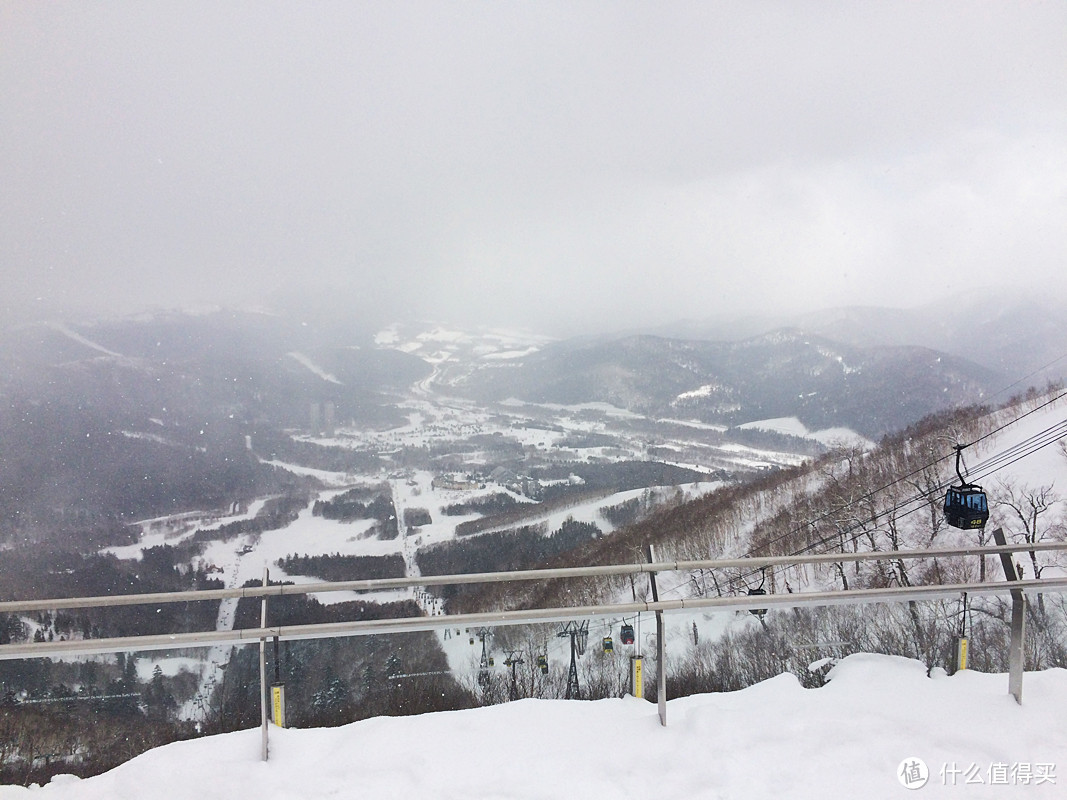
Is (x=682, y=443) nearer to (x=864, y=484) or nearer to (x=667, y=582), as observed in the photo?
(x=864, y=484)

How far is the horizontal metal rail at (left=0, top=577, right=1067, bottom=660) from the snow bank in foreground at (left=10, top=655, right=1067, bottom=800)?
597mm

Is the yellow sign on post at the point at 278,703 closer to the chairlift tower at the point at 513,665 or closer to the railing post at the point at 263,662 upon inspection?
the railing post at the point at 263,662

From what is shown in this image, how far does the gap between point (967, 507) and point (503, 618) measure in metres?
13.4

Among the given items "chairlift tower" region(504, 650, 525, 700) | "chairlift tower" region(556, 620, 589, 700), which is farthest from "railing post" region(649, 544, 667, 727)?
"chairlift tower" region(504, 650, 525, 700)

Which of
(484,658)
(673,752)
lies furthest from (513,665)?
(673,752)

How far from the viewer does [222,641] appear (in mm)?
3732

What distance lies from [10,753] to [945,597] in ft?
21.2

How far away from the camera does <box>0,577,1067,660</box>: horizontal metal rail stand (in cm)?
372

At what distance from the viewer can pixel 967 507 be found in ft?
42.7

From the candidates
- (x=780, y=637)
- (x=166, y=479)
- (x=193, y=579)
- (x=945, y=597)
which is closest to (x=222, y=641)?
(x=780, y=637)

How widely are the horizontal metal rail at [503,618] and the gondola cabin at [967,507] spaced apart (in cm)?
1071

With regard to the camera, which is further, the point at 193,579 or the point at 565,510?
the point at 565,510
